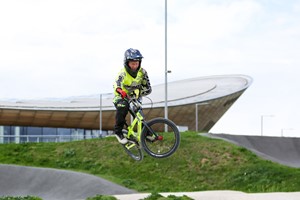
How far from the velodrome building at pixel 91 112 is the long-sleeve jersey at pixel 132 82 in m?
92.0

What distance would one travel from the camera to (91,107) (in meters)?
114

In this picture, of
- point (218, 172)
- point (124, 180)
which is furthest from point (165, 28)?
point (218, 172)

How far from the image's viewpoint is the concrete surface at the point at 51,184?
152 feet

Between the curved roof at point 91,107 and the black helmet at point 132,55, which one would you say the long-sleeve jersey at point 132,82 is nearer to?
the black helmet at point 132,55

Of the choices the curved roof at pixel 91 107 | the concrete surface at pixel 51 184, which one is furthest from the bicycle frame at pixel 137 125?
the curved roof at pixel 91 107

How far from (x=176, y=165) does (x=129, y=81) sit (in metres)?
46.4

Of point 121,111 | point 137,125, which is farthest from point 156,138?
point 121,111

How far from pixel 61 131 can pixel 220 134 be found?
56049mm

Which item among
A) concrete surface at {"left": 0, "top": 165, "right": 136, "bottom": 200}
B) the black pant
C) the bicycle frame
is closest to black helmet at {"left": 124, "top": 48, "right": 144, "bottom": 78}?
the black pant

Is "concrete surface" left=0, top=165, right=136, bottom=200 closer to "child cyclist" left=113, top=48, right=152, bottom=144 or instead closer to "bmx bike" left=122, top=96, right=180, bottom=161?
"bmx bike" left=122, top=96, right=180, bottom=161

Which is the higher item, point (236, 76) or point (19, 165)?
point (236, 76)

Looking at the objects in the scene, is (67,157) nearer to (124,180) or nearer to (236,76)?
(124,180)

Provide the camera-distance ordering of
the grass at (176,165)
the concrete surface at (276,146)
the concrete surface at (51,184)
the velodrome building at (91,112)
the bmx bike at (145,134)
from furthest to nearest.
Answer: the velodrome building at (91,112)
the concrete surface at (276,146)
the grass at (176,165)
the concrete surface at (51,184)
the bmx bike at (145,134)

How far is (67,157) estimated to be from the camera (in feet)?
196
